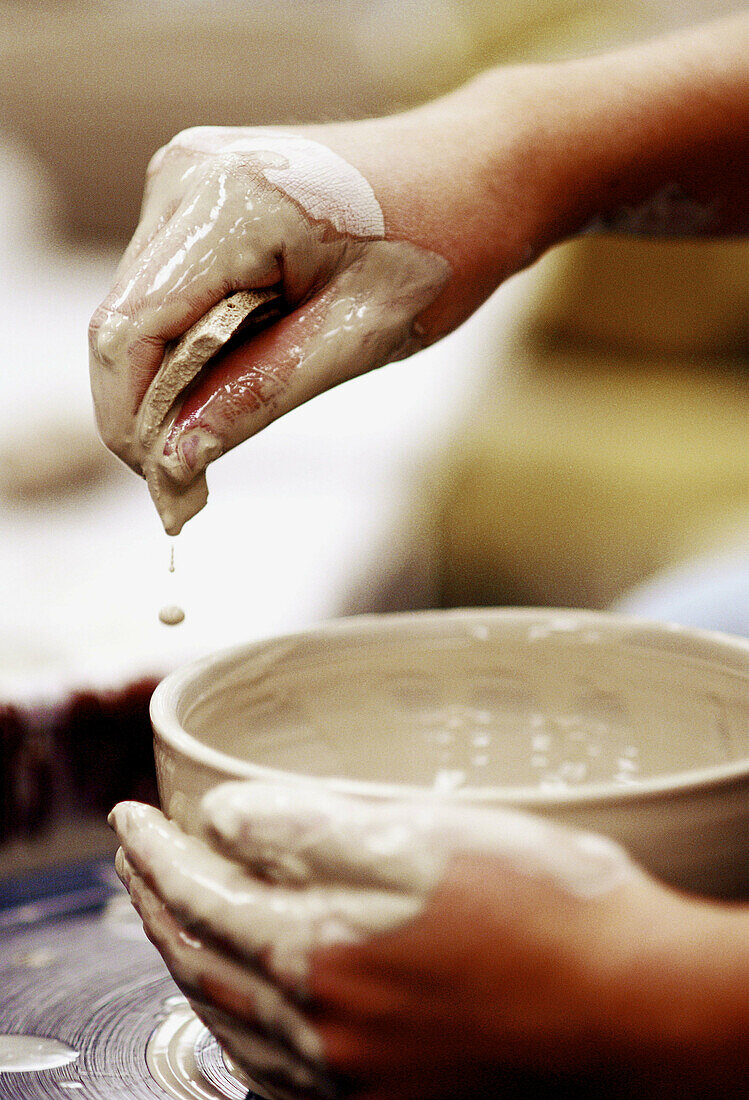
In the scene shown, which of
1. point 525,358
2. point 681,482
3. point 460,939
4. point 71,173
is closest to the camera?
point 460,939

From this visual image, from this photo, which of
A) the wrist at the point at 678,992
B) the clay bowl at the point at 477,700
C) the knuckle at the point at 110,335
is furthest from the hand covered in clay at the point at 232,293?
the wrist at the point at 678,992

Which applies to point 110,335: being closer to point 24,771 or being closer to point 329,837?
point 329,837

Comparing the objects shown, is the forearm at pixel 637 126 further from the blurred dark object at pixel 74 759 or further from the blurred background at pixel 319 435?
the blurred dark object at pixel 74 759

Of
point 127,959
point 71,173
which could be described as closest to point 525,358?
point 71,173

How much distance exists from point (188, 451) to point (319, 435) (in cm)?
131

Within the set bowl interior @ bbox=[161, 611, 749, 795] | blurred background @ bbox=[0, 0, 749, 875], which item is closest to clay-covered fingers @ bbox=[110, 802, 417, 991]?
bowl interior @ bbox=[161, 611, 749, 795]

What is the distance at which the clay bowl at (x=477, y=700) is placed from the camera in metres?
0.63

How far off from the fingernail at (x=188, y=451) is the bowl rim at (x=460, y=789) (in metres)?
0.10

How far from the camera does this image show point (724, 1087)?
1.45 feet

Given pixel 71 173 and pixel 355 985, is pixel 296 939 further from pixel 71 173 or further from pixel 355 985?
pixel 71 173

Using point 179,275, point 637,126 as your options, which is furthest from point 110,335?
point 637,126

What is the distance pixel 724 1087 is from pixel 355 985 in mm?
148

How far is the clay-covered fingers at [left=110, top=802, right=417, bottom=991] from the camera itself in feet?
1.38

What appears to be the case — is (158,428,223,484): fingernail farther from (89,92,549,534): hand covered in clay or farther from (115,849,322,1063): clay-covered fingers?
(115,849,322,1063): clay-covered fingers
